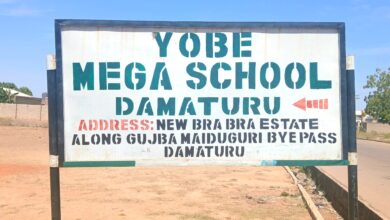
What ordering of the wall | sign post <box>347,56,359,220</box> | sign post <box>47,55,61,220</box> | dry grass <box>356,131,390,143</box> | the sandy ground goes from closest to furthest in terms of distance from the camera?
sign post <box>47,55,61,220</box> < sign post <box>347,56,359,220</box> < the sandy ground < dry grass <box>356,131,390,143</box> < the wall

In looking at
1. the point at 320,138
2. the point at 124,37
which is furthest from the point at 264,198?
the point at 124,37

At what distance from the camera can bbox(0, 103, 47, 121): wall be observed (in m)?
56.8

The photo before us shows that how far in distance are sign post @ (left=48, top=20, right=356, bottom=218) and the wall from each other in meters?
54.5

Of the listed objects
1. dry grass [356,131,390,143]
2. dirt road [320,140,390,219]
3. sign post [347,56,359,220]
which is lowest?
dry grass [356,131,390,143]

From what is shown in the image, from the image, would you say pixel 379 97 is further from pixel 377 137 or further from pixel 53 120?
pixel 53 120

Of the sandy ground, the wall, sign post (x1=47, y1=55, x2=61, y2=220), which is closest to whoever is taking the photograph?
sign post (x1=47, y1=55, x2=61, y2=220)

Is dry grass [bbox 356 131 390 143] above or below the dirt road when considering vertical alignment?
below

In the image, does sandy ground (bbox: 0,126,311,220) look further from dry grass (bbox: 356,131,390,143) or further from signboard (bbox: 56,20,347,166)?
dry grass (bbox: 356,131,390,143)

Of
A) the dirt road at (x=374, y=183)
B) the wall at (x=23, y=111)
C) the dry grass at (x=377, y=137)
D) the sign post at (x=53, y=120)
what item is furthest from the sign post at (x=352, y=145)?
the wall at (x=23, y=111)

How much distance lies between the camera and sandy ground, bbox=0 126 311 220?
9.35m

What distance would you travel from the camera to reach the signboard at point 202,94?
16.6 feet

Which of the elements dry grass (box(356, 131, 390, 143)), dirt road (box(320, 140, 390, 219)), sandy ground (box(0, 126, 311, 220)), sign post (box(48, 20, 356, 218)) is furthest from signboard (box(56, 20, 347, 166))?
dry grass (box(356, 131, 390, 143))

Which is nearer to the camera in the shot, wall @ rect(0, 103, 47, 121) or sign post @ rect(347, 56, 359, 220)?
Answer: sign post @ rect(347, 56, 359, 220)

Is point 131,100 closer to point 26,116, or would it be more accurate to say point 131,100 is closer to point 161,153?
point 161,153
